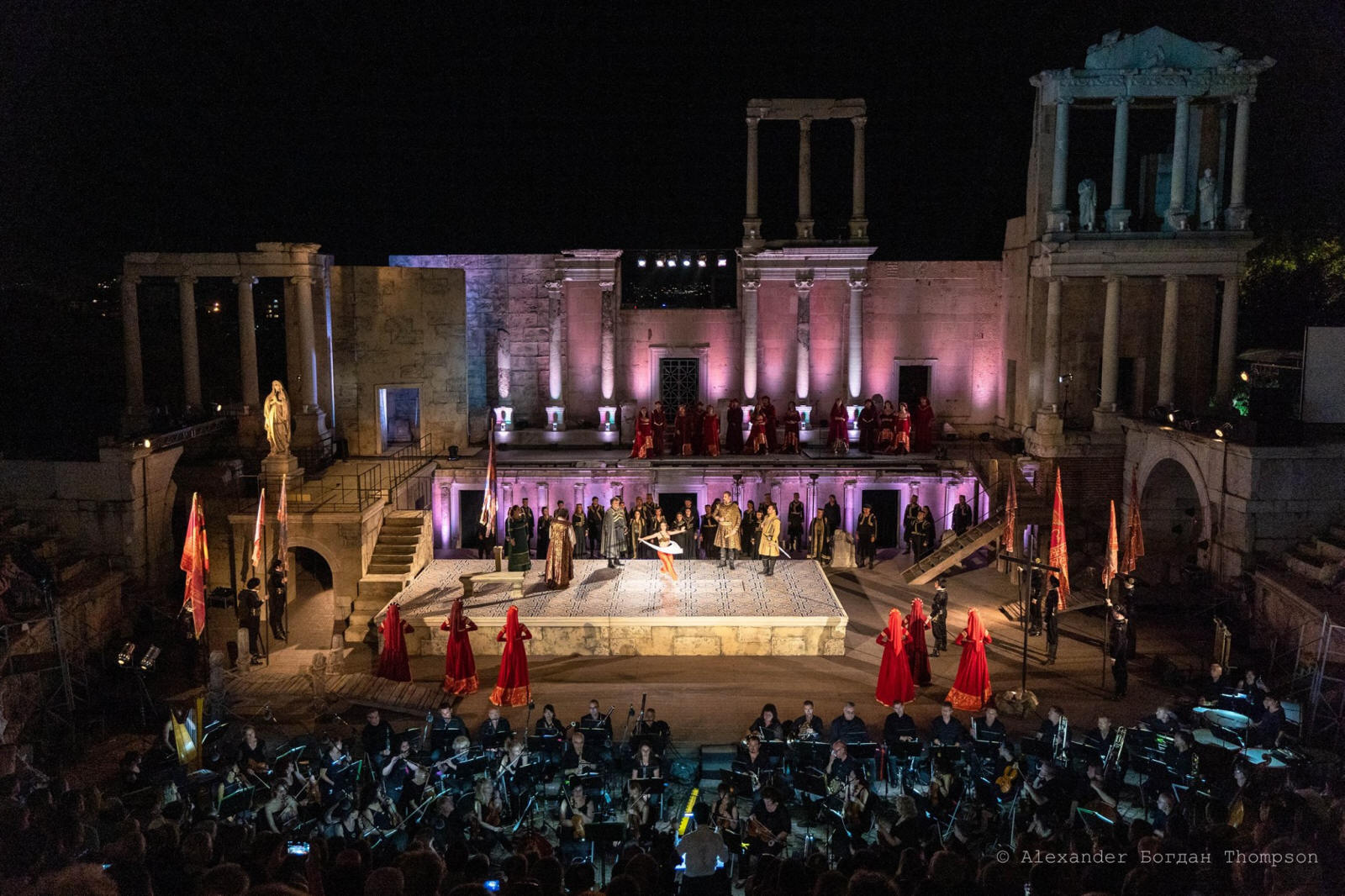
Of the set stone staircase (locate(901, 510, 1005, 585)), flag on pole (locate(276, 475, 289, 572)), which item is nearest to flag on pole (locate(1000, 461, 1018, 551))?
stone staircase (locate(901, 510, 1005, 585))

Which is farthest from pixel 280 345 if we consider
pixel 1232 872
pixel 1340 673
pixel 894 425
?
pixel 1232 872

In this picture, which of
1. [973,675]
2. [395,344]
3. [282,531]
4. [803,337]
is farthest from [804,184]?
[282,531]

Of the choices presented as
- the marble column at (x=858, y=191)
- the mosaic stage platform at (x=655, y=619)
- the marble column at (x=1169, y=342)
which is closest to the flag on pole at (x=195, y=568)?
the mosaic stage platform at (x=655, y=619)

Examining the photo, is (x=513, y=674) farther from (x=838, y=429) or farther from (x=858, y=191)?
(x=858, y=191)

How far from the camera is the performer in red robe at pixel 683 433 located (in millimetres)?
30266

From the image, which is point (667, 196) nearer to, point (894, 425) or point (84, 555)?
point (894, 425)

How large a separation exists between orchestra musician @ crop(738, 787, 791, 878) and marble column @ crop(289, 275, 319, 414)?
20.2m

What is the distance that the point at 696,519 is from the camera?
28.8 metres

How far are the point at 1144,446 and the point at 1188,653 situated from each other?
808 centimetres

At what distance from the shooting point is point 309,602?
25.1 m

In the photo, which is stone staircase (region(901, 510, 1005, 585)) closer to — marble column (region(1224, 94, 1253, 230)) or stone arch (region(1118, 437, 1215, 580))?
stone arch (region(1118, 437, 1215, 580))

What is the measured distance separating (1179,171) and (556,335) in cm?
1782

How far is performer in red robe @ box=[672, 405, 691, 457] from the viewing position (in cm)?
3027

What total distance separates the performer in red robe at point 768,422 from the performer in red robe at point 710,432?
1327 millimetres
